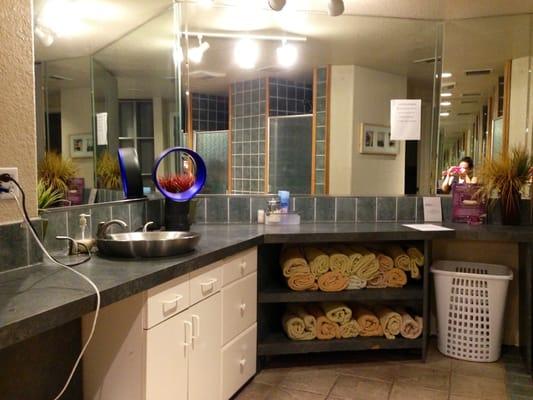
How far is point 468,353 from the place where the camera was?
2.70 metres

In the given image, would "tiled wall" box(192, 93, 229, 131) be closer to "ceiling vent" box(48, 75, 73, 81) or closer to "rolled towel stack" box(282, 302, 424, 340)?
"ceiling vent" box(48, 75, 73, 81)

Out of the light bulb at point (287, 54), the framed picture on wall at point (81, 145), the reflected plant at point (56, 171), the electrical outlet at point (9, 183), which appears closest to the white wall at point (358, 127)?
the light bulb at point (287, 54)

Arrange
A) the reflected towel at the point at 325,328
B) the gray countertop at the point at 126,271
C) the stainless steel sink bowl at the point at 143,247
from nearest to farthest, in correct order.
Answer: the gray countertop at the point at 126,271 → the stainless steel sink bowl at the point at 143,247 → the reflected towel at the point at 325,328

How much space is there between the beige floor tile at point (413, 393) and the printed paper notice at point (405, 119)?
1623 mm

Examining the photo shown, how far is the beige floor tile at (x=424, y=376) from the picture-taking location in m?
2.42

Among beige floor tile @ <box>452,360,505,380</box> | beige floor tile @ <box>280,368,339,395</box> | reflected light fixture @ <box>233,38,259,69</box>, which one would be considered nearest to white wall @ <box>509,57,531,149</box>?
beige floor tile @ <box>452,360,505,380</box>

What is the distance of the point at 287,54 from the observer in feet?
10.2

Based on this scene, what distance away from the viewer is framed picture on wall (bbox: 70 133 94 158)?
190 centimetres

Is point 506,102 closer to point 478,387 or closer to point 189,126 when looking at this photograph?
point 478,387

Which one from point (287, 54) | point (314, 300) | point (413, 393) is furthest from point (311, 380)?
point (287, 54)

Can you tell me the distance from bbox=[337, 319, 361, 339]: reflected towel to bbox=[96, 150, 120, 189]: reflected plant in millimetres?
1520

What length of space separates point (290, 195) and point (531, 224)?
157cm

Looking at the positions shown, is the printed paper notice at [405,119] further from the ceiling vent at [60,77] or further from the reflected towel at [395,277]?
the ceiling vent at [60,77]

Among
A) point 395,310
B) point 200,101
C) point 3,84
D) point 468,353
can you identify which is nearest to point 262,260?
point 395,310
